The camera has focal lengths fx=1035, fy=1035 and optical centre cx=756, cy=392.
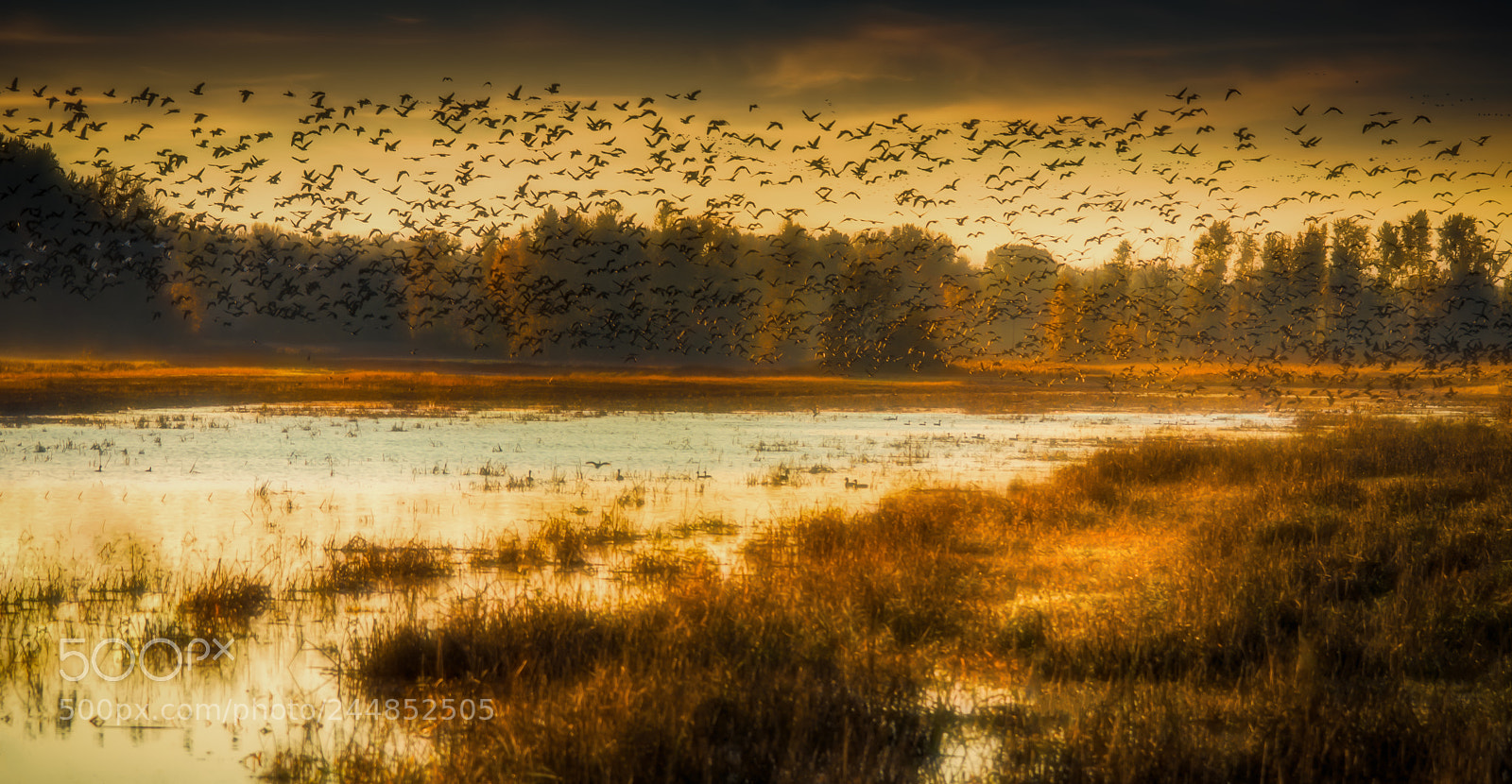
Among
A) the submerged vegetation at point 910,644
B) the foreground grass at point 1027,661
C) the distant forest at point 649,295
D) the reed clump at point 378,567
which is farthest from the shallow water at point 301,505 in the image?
the distant forest at point 649,295

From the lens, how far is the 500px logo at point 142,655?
9.90 m

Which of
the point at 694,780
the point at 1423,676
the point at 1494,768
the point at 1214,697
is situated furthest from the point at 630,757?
the point at 1423,676

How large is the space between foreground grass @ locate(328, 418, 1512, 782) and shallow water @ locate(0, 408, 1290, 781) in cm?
143

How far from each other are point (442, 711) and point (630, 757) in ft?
8.76

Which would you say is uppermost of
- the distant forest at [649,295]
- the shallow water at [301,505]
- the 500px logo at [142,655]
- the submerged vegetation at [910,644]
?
the distant forest at [649,295]

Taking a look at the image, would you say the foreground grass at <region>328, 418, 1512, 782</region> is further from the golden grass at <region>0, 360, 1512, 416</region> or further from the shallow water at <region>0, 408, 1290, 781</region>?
the golden grass at <region>0, 360, 1512, 416</region>

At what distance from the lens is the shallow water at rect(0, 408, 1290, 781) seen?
8828 millimetres

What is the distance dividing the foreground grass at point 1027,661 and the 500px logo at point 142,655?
184 centimetres

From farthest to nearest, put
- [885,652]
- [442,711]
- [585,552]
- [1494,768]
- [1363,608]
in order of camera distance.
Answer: [585,552] < [1363,608] < [885,652] < [442,711] < [1494,768]

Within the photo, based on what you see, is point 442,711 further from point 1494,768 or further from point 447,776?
point 1494,768

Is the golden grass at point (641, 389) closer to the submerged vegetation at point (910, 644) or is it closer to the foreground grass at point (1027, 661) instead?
the submerged vegetation at point (910, 644)

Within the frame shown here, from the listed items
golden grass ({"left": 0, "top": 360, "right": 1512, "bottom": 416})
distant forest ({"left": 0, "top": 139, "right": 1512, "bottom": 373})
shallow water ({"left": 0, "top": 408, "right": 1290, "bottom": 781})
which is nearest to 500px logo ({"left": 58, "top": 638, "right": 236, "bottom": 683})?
shallow water ({"left": 0, "top": 408, "right": 1290, "bottom": 781})

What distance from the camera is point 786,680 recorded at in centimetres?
798

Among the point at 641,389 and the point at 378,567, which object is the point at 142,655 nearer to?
the point at 378,567
